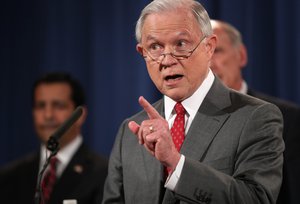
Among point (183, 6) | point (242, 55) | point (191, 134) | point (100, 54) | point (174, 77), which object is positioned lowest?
point (100, 54)

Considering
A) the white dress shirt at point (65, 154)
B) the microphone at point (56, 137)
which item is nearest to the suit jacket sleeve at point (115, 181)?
the microphone at point (56, 137)

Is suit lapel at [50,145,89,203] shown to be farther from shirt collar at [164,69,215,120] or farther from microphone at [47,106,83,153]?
shirt collar at [164,69,215,120]

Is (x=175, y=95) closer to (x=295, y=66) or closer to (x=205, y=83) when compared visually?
(x=205, y=83)

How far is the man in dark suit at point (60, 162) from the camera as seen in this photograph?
343 centimetres

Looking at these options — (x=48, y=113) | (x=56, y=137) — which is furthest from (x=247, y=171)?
(x=48, y=113)

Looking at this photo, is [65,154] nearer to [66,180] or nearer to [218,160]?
[66,180]

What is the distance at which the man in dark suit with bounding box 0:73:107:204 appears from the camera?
343 centimetres

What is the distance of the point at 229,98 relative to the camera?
7.23 feet

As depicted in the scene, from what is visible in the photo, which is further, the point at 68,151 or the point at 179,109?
the point at 68,151

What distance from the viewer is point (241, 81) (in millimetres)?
3713

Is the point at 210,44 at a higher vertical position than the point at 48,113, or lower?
higher

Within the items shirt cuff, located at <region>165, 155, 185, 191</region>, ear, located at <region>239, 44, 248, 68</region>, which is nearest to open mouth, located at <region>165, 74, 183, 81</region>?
shirt cuff, located at <region>165, 155, 185, 191</region>

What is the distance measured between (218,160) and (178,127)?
7.7 inches

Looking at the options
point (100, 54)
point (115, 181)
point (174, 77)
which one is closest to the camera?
point (174, 77)
